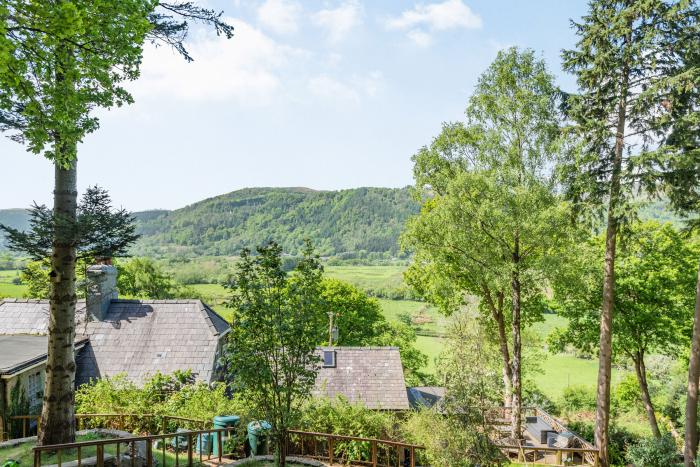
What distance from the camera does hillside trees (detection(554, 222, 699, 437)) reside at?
1828cm

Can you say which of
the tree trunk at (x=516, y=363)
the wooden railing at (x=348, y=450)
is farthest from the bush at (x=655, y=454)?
the wooden railing at (x=348, y=450)

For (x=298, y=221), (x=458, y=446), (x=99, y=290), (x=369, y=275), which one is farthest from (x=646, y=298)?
(x=298, y=221)

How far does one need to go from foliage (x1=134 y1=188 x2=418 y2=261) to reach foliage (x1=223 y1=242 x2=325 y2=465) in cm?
10737

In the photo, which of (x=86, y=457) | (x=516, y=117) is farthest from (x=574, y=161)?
(x=86, y=457)

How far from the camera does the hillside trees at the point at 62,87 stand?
201 inches

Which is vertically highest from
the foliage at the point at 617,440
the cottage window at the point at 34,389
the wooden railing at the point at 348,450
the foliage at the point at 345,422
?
the cottage window at the point at 34,389

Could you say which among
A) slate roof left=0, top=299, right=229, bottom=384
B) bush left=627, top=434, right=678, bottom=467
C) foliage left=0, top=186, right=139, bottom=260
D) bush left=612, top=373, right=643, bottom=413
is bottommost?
bush left=612, top=373, right=643, bottom=413

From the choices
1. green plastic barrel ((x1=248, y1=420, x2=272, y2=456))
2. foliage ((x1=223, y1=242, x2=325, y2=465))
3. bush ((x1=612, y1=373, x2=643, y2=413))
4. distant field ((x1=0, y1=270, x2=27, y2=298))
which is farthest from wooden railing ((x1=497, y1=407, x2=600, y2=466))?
distant field ((x1=0, y1=270, x2=27, y2=298))

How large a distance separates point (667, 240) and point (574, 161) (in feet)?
28.3

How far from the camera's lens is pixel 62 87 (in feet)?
19.7

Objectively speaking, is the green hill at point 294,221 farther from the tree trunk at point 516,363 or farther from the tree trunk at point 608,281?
the tree trunk at point 608,281

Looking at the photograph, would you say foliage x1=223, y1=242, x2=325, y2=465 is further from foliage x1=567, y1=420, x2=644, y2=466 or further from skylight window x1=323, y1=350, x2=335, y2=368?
foliage x1=567, y1=420, x2=644, y2=466

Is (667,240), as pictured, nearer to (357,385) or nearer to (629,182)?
(629,182)

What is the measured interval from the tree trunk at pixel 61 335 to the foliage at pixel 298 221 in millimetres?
106829
